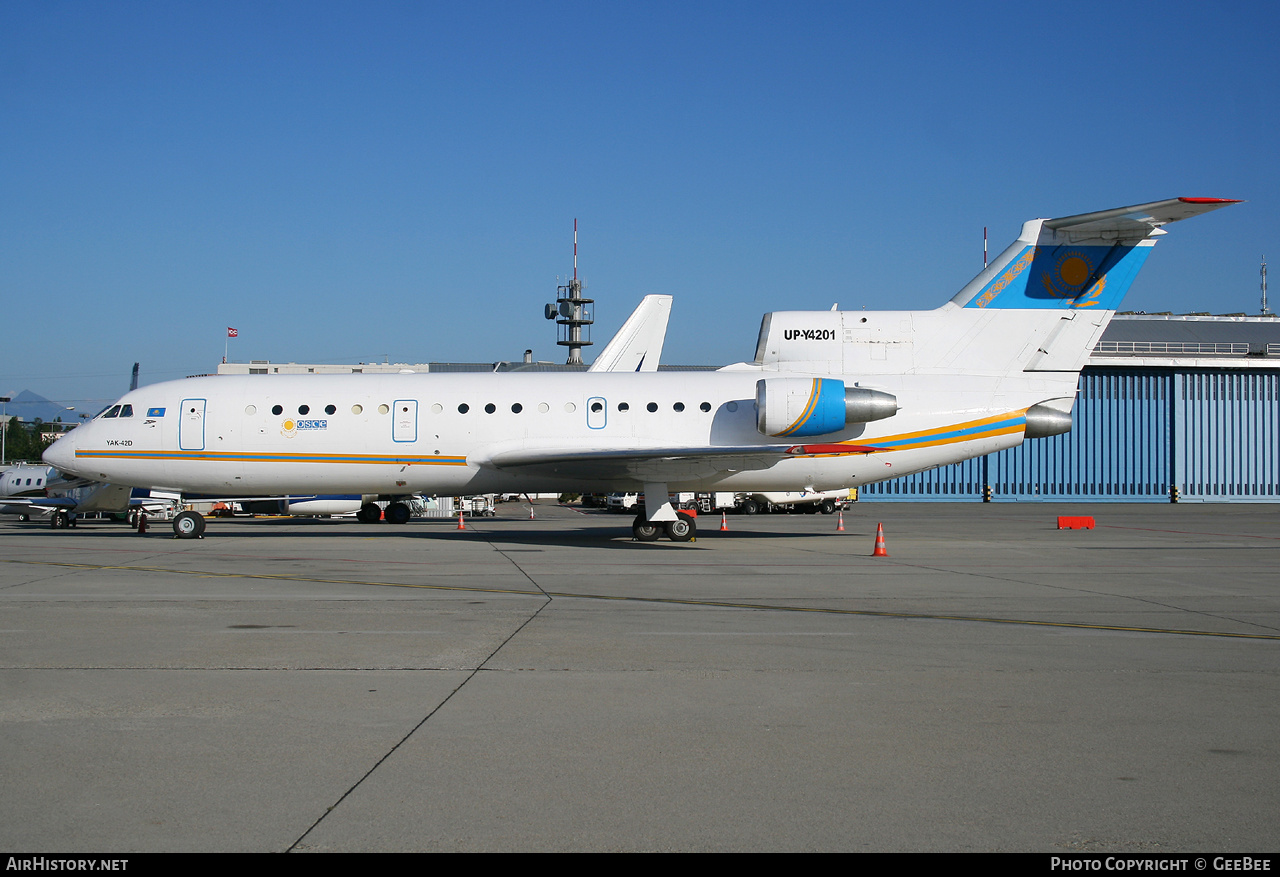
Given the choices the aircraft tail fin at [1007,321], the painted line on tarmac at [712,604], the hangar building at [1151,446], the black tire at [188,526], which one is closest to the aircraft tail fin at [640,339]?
the aircraft tail fin at [1007,321]

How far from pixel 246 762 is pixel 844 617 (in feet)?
22.0

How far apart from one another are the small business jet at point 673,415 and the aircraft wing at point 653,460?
7 centimetres

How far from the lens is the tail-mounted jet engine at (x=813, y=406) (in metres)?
20.2

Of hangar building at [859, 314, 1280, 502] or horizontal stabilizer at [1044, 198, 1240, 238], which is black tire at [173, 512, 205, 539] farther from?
hangar building at [859, 314, 1280, 502]

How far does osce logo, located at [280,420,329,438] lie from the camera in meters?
21.5

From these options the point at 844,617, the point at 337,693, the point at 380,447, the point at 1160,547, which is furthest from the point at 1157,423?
the point at 337,693

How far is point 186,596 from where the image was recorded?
470 inches

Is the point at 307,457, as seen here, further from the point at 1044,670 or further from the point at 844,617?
the point at 1044,670

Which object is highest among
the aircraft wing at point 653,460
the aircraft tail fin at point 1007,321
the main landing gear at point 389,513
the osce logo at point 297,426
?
the aircraft tail fin at point 1007,321

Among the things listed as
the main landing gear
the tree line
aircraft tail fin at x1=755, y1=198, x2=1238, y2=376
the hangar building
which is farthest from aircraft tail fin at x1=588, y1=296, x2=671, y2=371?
the tree line

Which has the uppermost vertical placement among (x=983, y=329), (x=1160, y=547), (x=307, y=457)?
(x=983, y=329)

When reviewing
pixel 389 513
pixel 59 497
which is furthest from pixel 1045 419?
pixel 59 497

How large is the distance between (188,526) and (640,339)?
19.2 metres

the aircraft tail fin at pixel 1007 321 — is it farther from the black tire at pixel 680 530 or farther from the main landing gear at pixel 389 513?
the main landing gear at pixel 389 513
